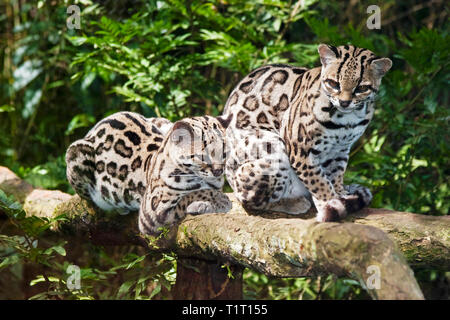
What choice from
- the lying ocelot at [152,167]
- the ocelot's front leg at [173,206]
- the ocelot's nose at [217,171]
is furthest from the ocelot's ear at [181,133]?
the ocelot's front leg at [173,206]

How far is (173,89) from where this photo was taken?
5957 mm

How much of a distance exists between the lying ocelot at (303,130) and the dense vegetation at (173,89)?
868 millimetres

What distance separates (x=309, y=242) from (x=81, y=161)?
2.49 meters

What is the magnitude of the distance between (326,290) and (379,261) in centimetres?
414

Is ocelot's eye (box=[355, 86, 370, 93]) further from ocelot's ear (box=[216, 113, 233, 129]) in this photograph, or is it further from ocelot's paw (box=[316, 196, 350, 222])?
ocelot's ear (box=[216, 113, 233, 129])

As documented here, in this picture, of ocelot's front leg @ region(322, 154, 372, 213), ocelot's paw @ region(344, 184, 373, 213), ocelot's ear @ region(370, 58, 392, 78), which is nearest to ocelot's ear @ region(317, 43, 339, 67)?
ocelot's ear @ region(370, 58, 392, 78)

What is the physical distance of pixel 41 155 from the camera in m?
8.16

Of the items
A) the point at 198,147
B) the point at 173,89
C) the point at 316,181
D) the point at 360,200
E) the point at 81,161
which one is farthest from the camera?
the point at 173,89

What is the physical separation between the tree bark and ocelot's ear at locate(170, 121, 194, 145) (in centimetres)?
54

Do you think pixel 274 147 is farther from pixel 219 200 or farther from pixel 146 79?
pixel 146 79

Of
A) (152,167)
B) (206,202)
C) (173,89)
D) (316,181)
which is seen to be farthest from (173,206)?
(173,89)

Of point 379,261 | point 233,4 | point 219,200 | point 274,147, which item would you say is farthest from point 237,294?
point 233,4

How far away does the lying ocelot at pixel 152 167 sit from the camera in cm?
388

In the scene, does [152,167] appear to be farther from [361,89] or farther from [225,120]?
[361,89]
